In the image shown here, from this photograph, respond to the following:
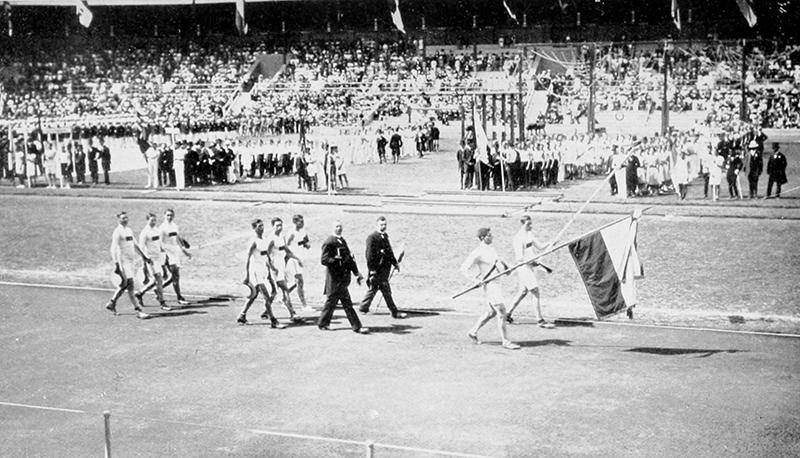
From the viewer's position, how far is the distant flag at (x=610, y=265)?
43.8 feet

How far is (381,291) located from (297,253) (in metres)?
1.61

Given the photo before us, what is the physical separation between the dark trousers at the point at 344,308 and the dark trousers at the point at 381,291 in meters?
0.81

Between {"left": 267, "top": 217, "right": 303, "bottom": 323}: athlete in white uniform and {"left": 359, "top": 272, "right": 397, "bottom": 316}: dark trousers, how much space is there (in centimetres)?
115

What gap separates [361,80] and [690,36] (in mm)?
19815

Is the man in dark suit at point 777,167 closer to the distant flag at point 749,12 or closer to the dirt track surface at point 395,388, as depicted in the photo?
the dirt track surface at point 395,388

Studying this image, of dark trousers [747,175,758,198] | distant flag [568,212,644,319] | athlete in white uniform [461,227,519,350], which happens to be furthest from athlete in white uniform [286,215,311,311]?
dark trousers [747,175,758,198]

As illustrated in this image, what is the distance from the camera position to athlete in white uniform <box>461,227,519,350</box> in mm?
13188

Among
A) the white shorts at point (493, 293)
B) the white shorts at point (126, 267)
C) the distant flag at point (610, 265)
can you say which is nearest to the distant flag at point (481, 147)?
the white shorts at point (126, 267)

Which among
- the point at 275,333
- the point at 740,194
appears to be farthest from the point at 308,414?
the point at 740,194

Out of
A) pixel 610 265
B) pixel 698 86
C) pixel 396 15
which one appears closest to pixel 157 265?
pixel 610 265

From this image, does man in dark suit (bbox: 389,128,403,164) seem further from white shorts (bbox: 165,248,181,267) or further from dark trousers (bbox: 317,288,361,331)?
dark trousers (bbox: 317,288,361,331)

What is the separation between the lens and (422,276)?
18.3 metres

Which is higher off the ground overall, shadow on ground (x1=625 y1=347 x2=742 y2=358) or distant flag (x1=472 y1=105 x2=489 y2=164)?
distant flag (x1=472 y1=105 x2=489 y2=164)

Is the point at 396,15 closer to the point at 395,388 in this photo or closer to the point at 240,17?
the point at 240,17
